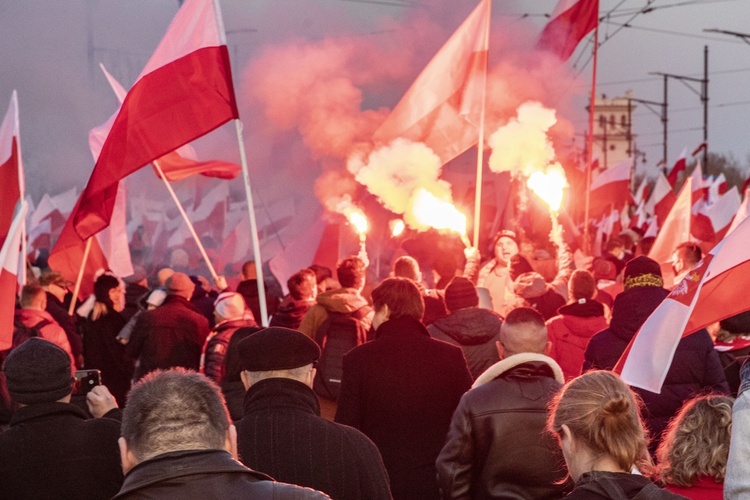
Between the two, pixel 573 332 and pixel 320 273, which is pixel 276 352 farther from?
pixel 320 273

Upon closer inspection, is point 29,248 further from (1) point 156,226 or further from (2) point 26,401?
(2) point 26,401

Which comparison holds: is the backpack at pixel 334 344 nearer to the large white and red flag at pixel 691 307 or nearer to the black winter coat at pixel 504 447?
the black winter coat at pixel 504 447

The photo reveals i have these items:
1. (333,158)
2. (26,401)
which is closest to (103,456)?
(26,401)

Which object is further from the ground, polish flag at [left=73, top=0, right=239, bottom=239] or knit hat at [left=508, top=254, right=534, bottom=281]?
polish flag at [left=73, top=0, right=239, bottom=239]

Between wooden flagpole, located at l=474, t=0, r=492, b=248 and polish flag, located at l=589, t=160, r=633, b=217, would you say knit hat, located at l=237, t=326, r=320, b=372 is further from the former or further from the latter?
polish flag, located at l=589, t=160, r=633, b=217

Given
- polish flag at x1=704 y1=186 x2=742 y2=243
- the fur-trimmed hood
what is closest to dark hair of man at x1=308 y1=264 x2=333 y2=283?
the fur-trimmed hood

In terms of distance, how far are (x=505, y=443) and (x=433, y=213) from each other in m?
8.96

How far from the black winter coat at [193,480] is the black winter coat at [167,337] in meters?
6.19

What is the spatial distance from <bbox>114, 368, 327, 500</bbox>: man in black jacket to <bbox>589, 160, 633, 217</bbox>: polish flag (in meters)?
16.8

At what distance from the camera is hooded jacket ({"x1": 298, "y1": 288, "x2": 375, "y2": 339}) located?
7.52 meters

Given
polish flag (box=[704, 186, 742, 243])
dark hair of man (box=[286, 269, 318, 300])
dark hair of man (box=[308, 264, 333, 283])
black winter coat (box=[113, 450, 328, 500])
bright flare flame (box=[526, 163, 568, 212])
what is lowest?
dark hair of man (box=[308, 264, 333, 283])

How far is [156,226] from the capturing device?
2511cm

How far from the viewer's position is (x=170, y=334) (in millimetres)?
8734

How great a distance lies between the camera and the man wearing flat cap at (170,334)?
873 centimetres
